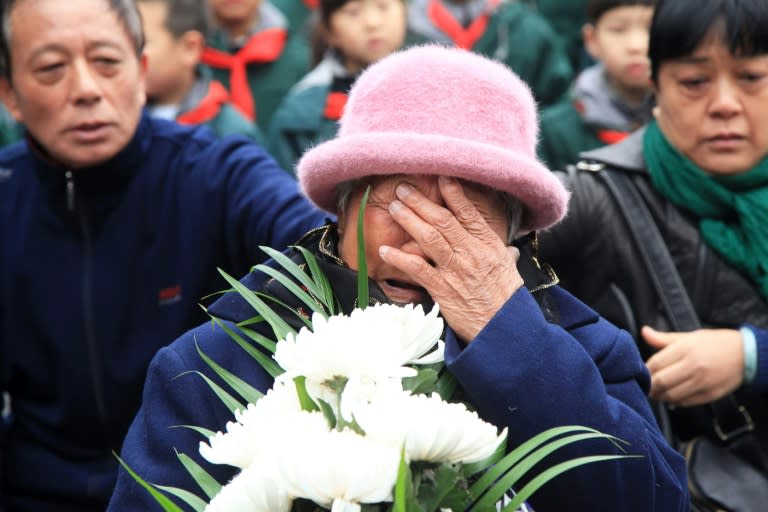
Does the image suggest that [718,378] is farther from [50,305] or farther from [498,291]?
[50,305]

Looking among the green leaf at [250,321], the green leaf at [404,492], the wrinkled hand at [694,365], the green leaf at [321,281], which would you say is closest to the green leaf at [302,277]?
the green leaf at [321,281]

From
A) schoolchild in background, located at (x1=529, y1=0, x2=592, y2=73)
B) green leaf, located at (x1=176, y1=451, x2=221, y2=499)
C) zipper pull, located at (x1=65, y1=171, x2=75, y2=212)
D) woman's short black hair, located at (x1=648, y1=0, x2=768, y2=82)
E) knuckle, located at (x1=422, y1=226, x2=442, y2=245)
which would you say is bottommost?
schoolchild in background, located at (x1=529, y1=0, x2=592, y2=73)

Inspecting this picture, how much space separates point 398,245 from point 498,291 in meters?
0.24

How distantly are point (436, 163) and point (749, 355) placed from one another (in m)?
1.37

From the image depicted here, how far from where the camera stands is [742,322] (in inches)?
139

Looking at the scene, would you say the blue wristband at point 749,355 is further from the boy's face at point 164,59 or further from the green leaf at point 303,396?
the boy's face at point 164,59

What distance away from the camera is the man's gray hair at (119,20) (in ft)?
13.1

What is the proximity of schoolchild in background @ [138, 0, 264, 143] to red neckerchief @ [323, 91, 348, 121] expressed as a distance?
371mm

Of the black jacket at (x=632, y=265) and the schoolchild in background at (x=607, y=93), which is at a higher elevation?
the black jacket at (x=632, y=265)

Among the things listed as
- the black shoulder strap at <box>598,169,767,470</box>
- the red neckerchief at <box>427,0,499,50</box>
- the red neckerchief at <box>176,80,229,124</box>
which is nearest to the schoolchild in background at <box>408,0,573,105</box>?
the red neckerchief at <box>427,0,499,50</box>

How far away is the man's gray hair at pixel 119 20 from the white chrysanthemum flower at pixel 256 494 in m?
2.36

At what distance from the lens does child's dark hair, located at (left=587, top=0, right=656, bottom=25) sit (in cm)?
609

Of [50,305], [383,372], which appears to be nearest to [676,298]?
[383,372]

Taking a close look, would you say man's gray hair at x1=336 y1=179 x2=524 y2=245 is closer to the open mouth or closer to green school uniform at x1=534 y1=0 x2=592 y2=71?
the open mouth
